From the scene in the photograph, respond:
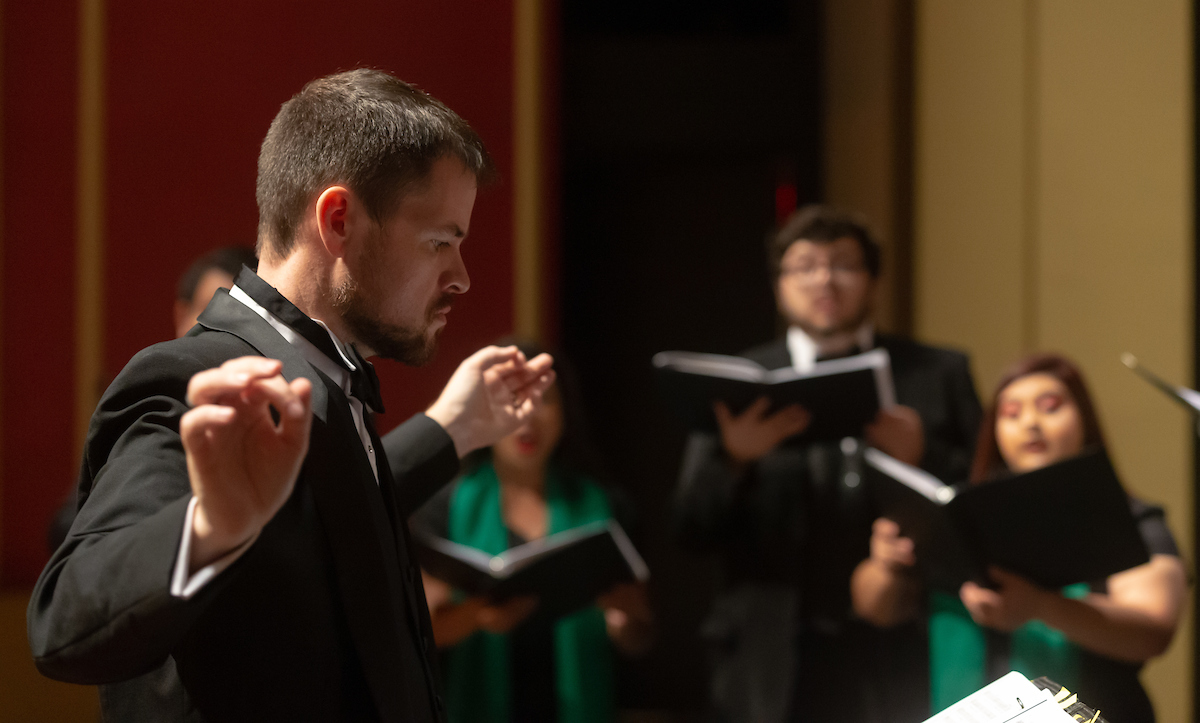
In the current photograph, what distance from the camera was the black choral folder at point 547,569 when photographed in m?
2.28

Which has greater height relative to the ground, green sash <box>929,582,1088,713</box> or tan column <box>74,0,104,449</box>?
tan column <box>74,0,104,449</box>

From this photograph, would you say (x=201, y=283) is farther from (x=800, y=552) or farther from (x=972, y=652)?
(x=972, y=652)

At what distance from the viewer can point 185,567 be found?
2.44ft

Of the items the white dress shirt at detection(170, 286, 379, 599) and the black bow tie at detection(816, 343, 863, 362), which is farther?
the black bow tie at detection(816, 343, 863, 362)

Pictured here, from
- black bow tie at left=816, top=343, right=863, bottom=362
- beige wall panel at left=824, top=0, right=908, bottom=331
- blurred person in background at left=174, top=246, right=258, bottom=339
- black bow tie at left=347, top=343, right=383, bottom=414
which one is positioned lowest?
black bow tie at left=816, top=343, right=863, bottom=362

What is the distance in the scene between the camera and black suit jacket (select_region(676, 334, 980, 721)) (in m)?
2.43

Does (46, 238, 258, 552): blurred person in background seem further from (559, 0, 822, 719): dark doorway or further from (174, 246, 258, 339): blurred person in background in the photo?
(559, 0, 822, 719): dark doorway

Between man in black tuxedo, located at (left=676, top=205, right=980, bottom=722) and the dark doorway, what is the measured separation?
6.55 feet

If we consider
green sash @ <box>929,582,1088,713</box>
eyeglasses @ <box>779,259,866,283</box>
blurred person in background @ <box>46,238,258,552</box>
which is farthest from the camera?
eyeglasses @ <box>779,259,866,283</box>

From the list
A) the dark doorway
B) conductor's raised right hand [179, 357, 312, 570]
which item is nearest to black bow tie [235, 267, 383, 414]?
conductor's raised right hand [179, 357, 312, 570]

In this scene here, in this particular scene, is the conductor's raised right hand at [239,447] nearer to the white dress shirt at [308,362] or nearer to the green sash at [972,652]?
the white dress shirt at [308,362]

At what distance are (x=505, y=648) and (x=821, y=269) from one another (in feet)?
4.39

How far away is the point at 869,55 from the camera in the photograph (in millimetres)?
4270

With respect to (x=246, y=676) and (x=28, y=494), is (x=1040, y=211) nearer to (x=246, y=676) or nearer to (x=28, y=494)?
(x=246, y=676)
